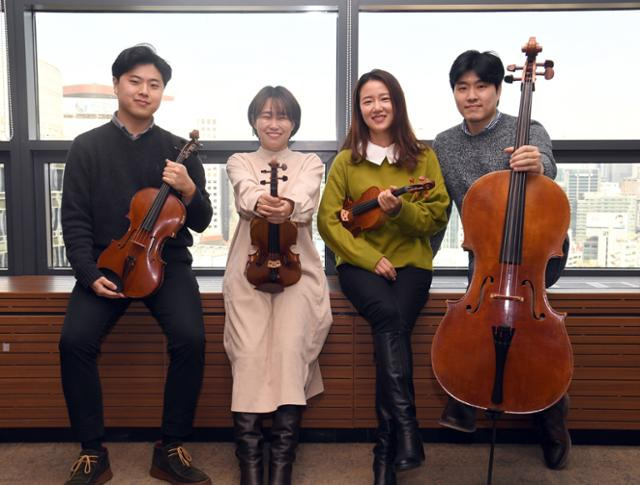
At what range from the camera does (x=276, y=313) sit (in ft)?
6.54

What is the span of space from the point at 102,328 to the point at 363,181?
101cm

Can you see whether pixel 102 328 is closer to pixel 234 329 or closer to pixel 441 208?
pixel 234 329

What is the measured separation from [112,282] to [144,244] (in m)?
0.17

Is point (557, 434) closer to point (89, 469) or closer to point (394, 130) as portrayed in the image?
point (394, 130)

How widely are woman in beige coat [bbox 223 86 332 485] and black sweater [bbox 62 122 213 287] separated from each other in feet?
0.64

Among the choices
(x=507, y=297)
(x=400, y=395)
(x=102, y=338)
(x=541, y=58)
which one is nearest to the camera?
(x=507, y=297)

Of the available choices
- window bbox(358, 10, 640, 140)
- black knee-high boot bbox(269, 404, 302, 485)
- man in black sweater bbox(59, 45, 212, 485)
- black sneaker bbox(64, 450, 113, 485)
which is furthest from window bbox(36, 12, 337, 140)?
black sneaker bbox(64, 450, 113, 485)

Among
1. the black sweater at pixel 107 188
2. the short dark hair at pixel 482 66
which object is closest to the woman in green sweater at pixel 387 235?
the short dark hair at pixel 482 66

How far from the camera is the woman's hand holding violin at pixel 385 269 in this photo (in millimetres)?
1993

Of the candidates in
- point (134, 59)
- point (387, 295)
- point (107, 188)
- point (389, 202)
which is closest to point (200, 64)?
point (134, 59)

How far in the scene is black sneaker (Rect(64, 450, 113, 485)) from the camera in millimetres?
1847

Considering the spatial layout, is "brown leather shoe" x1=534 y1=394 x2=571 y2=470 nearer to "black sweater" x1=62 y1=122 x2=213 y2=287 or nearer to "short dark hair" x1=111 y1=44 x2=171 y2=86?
"black sweater" x1=62 y1=122 x2=213 y2=287

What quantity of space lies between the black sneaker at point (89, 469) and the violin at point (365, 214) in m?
1.11

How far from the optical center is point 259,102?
207 cm
